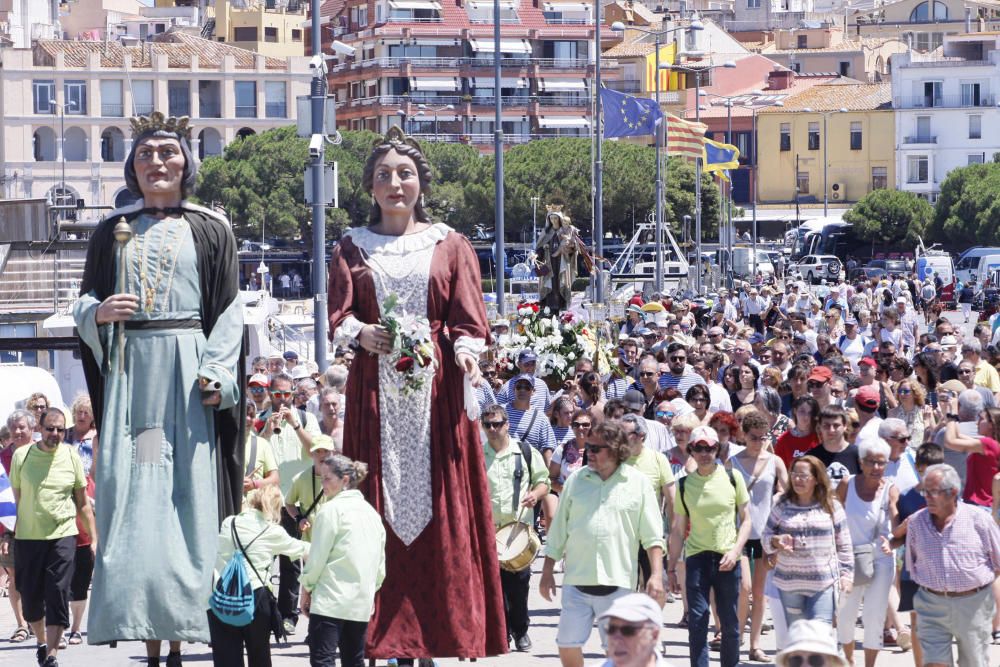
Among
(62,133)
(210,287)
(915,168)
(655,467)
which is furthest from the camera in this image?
(915,168)

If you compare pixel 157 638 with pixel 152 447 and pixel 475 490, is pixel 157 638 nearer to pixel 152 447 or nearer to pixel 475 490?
pixel 152 447

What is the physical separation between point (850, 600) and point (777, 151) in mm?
95718

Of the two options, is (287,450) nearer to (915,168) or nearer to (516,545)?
(516,545)

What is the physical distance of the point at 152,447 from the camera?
8.76 m

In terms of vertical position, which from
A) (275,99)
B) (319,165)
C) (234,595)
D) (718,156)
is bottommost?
(234,595)

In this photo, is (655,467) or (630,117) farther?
(630,117)

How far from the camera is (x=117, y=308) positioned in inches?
340

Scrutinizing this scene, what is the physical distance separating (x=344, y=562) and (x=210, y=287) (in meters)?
1.32

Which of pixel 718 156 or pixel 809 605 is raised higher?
pixel 718 156

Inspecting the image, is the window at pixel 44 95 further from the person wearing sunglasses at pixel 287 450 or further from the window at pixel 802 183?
the person wearing sunglasses at pixel 287 450

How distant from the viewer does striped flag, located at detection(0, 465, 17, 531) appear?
496 inches

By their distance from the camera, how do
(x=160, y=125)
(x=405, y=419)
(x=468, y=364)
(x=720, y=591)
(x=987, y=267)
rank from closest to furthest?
(x=160, y=125), (x=468, y=364), (x=405, y=419), (x=720, y=591), (x=987, y=267)

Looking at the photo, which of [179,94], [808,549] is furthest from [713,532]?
[179,94]

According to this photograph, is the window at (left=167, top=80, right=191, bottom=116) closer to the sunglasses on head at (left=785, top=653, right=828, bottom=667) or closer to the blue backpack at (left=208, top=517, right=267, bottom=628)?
the blue backpack at (left=208, top=517, right=267, bottom=628)
